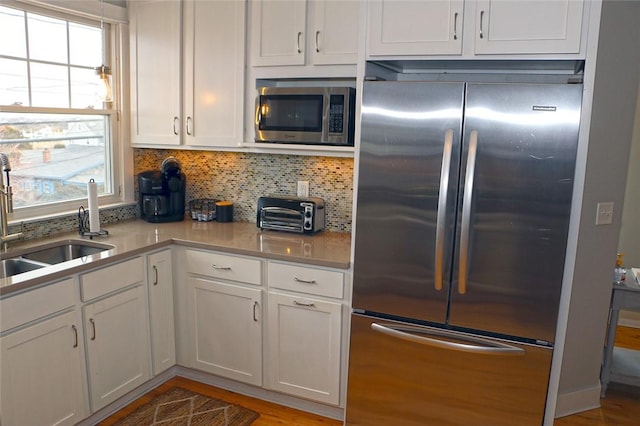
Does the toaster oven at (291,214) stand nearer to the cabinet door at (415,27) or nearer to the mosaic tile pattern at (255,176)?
the mosaic tile pattern at (255,176)

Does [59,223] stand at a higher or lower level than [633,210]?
lower

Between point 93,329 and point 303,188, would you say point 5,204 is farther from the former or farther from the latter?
point 303,188

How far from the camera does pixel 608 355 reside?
3.04m

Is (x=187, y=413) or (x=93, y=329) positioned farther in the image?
(x=187, y=413)

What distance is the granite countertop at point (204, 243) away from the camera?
250cm

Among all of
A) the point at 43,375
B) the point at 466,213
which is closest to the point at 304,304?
the point at 466,213

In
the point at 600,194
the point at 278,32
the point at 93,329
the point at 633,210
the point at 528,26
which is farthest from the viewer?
the point at 633,210

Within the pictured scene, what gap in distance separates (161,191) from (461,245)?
6.59 feet

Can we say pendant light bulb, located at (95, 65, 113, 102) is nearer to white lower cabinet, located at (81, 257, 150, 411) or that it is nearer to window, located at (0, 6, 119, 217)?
window, located at (0, 6, 119, 217)

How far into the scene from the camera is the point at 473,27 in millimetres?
2229

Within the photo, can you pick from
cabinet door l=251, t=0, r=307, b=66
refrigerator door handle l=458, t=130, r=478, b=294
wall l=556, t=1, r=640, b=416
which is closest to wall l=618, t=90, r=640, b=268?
wall l=556, t=1, r=640, b=416

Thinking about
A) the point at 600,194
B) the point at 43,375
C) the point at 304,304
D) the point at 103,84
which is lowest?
the point at 43,375

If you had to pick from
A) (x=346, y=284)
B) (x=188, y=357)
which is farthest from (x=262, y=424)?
(x=346, y=284)

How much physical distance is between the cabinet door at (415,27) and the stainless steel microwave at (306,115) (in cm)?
37
